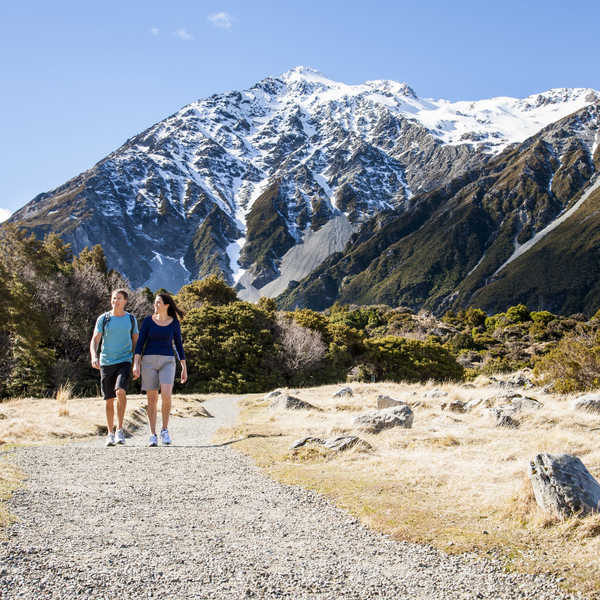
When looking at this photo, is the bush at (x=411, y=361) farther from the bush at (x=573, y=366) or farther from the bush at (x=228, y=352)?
the bush at (x=573, y=366)

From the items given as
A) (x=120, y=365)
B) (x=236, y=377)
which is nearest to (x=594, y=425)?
(x=120, y=365)

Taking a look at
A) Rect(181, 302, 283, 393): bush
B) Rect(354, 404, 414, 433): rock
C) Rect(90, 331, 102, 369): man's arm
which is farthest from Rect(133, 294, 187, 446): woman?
Rect(181, 302, 283, 393): bush

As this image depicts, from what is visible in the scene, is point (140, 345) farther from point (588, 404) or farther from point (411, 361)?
point (411, 361)

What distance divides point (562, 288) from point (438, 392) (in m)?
189

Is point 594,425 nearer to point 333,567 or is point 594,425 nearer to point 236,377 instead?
point 333,567

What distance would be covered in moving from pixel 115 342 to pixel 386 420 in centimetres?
595

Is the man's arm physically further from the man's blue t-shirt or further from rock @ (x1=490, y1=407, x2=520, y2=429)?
rock @ (x1=490, y1=407, x2=520, y2=429)

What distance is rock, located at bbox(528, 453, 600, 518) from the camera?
540 cm

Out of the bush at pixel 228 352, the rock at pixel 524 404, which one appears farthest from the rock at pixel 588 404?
the bush at pixel 228 352

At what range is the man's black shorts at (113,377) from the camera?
9.53 metres

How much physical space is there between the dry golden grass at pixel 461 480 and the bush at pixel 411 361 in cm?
3152

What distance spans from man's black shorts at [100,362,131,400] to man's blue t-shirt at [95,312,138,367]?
0.29 feet

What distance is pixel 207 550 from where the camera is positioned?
4.60 metres

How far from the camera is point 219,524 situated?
537 cm
